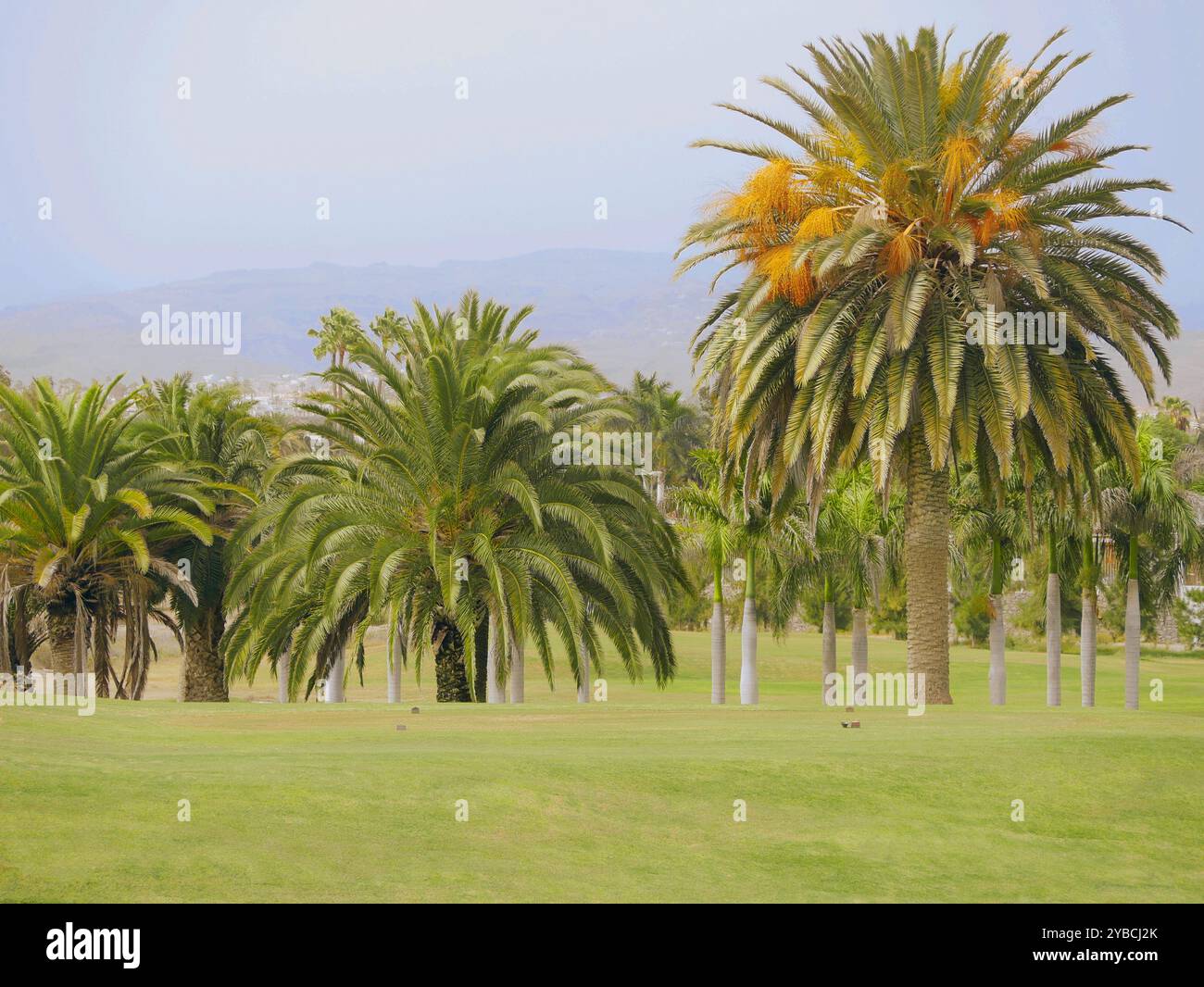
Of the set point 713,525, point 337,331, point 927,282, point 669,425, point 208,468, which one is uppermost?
point 337,331

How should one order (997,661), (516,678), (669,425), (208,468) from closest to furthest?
(516,678), (208,468), (997,661), (669,425)

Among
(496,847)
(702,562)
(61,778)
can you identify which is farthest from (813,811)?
(702,562)

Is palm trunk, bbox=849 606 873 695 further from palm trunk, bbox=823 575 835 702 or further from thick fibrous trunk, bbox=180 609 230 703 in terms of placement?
thick fibrous trunk, bbox=180 609 230 703

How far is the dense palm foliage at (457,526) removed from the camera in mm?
30750

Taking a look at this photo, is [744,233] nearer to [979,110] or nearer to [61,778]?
[979,110]

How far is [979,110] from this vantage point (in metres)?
29.4

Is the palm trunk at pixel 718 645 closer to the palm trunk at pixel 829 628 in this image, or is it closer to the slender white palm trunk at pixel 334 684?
the palm trunk at pixel 829 628

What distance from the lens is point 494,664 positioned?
3359 cm

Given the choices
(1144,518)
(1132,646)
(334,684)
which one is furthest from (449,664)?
(1144,518)

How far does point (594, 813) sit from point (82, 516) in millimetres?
21386

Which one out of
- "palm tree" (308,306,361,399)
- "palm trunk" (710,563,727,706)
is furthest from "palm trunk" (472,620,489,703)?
"palm tree" (308,306,361,399)

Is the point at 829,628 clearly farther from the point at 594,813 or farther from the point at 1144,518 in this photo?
the point at 594,813

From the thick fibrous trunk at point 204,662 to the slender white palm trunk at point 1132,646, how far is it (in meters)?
25.4

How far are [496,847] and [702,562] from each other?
34412 mm
